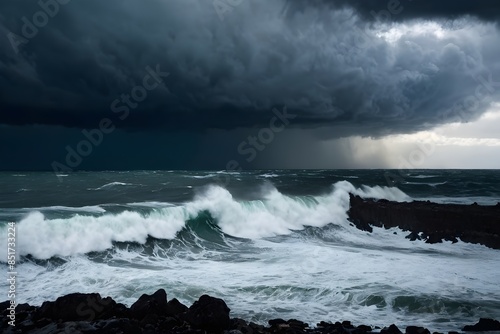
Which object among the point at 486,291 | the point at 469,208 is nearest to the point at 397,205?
the point at 469,208

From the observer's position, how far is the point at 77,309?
9000mm

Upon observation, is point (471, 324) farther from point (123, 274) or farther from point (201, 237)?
point (201, 237)

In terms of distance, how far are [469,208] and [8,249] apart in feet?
88.9

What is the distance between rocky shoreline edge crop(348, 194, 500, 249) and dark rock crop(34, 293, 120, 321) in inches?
777

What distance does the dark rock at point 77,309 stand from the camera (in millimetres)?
8930

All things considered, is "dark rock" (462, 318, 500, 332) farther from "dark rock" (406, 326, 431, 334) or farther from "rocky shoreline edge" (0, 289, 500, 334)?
"dark rock" (406, 326, 431, 334)

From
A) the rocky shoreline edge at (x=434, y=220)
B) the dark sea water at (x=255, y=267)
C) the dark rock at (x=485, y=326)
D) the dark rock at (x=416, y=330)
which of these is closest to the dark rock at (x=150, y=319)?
the dark sea water at (x=255, y=267)

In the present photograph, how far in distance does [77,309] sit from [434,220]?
939 inches

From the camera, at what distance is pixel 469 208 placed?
89.4 feet

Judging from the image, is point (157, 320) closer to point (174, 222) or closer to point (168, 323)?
point (168, 323)

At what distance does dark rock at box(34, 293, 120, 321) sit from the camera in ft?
29.3

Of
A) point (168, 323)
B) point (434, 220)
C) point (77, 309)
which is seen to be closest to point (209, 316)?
point (168, 323)

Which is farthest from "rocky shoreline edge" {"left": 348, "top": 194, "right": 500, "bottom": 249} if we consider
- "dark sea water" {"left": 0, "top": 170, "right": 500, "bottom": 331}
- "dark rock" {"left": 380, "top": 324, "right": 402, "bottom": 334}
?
"dark rock" {"left": 380, "top": 324, "right": 402, "bottom": 334}

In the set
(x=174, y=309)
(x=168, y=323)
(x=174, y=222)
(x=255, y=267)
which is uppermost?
(x=174, y=222)
